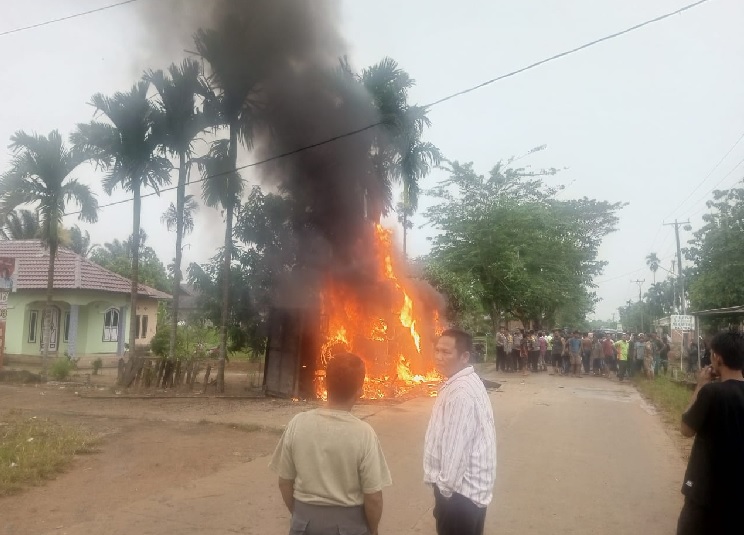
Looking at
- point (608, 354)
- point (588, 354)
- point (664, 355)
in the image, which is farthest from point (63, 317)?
point (664, 355)

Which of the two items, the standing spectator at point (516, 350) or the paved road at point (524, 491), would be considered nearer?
the paved road at point (524, 491)

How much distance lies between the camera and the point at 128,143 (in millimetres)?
15523

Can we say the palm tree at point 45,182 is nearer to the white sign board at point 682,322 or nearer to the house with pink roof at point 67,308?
the house with pink roof at point 67,308

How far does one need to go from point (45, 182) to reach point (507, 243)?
1959 centimetres

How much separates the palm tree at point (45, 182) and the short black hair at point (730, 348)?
16999 mm

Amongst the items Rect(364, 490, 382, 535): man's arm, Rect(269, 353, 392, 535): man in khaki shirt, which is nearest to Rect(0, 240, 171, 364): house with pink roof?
Rect(269, 353, 392, 535): man in khaki shirt

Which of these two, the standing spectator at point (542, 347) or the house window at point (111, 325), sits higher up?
the house window at point (111, 325)

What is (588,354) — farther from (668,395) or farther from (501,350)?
(668,395)

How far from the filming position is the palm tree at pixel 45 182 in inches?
664

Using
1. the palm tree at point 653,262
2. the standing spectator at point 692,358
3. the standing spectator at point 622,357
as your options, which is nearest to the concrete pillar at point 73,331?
the standing spectator at point 622,357

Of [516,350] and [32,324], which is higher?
[32,324]

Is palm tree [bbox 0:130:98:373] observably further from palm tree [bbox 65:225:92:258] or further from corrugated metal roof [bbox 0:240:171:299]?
palm tree [bbox 65:225:92:258]

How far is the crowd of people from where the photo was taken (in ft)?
70.0

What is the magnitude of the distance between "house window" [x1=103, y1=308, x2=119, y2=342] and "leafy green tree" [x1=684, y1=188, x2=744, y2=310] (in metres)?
25.9
